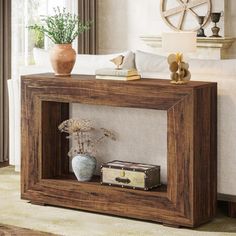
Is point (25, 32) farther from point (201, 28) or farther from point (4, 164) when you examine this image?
point (201, 28)

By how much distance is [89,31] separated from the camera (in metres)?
9.01

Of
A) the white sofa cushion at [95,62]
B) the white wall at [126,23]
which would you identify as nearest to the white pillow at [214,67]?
the white sofa cushion at [95,62]

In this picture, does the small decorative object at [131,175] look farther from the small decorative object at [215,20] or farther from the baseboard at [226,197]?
the small decorative object at [215,20]

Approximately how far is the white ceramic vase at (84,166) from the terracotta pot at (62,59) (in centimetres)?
61

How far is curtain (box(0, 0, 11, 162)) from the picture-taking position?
6867 mm

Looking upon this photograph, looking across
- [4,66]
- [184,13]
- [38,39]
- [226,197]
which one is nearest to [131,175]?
[226,197]

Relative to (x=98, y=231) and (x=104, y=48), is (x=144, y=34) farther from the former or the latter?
(x=98, y=231)

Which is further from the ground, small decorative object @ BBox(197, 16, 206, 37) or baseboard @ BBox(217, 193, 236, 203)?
small decorative object @ BBox(197, 16, 206, 37)

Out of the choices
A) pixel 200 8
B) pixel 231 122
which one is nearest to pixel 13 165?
pixel 231 122

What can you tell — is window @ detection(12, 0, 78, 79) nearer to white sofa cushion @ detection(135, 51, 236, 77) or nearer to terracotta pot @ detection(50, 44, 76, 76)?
terracotta pot @ detection(50, 44, 76, 76)

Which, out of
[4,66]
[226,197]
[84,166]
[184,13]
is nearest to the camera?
[226,197]

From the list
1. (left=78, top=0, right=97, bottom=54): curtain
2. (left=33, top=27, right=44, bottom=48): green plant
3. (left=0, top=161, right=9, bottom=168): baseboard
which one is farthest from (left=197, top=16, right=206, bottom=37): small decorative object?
(left=0, top=161, right=9, bottom=168): baseboard

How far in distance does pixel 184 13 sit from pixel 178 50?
3884 millimetres

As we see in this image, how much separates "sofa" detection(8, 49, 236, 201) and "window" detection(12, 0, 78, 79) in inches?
79.6
